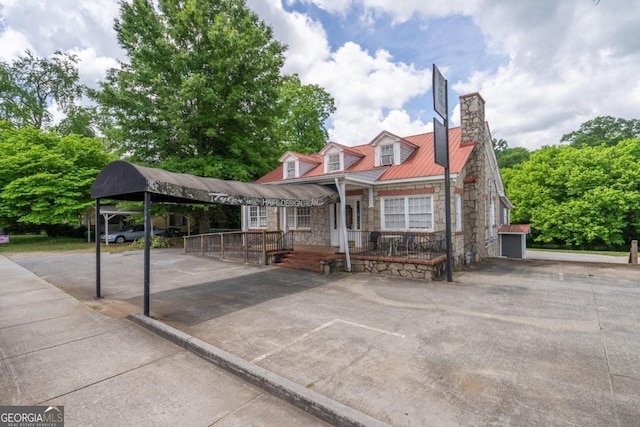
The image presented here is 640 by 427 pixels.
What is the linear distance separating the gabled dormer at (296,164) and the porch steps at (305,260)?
541 centimetres

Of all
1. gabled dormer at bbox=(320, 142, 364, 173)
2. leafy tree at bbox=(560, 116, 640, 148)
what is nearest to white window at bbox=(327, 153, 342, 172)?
gabled dormer at bbox=(320, 142, 364, 173)

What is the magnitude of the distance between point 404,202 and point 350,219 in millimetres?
2806

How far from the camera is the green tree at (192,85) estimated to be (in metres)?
18.0

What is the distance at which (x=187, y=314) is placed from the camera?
21.4ft

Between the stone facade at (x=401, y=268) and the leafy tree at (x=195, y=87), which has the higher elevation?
the leafy tree at (x=195, y=87)

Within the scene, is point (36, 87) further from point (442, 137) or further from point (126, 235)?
point (442, 137)

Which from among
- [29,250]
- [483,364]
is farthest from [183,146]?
[483,364]

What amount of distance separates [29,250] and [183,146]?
11767mm

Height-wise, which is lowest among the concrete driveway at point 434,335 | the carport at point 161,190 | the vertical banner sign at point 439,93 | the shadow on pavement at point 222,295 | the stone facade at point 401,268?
the concrete driveway at point 434,335

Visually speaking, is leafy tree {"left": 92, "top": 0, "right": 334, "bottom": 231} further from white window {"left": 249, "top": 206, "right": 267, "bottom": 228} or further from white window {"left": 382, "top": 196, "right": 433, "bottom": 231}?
white window {"left": 382, "top": 196, "right": 433, "bottom": 231}

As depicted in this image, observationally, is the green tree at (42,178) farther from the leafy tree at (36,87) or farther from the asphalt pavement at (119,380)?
the asphalt pavement at (119,380)

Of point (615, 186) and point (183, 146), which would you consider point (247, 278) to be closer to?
point (183, 146)

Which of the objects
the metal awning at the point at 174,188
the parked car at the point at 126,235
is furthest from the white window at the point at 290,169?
the parked car at the point at 126,235

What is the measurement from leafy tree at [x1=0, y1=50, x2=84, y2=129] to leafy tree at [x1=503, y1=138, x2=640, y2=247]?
5041 cm
